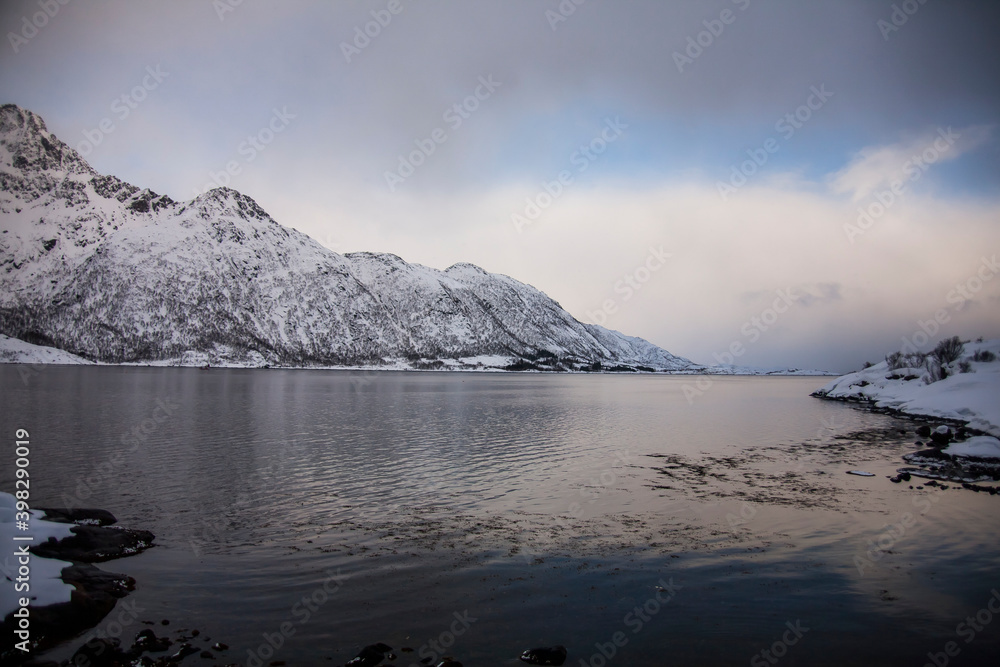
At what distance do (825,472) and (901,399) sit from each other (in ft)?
234

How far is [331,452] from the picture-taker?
39.8 m

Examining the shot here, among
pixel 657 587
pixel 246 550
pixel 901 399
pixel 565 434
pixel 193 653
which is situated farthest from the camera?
pixel 901 399

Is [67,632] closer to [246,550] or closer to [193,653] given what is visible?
[193,653]

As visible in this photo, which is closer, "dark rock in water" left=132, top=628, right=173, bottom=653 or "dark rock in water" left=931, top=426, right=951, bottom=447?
"dark rock in water" left=132, top=628, right=173, bottom=653

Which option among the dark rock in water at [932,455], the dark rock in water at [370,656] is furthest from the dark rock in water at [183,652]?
the dark rock in water at [932,455]

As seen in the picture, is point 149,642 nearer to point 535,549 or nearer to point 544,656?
point 544,656

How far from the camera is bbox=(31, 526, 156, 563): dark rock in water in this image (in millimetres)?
16984

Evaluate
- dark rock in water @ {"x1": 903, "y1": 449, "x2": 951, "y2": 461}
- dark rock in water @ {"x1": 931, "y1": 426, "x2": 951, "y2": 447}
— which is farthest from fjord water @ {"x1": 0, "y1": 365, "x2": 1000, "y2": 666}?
dark rock in water @ {"x1": 931, "y1": 426, "x2": 951, "y2": 447}

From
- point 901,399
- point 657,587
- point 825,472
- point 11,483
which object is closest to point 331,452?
point 11,483

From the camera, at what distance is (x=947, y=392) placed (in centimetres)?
7381

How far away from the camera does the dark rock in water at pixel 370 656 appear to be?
453 inches

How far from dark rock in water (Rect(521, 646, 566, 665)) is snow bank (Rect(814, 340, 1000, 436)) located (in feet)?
188

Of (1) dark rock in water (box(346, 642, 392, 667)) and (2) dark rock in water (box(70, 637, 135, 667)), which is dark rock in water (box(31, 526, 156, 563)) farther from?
(1) dark rock in water (box(346, 642, 392, 667))

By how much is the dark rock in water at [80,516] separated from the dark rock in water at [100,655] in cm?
1101
